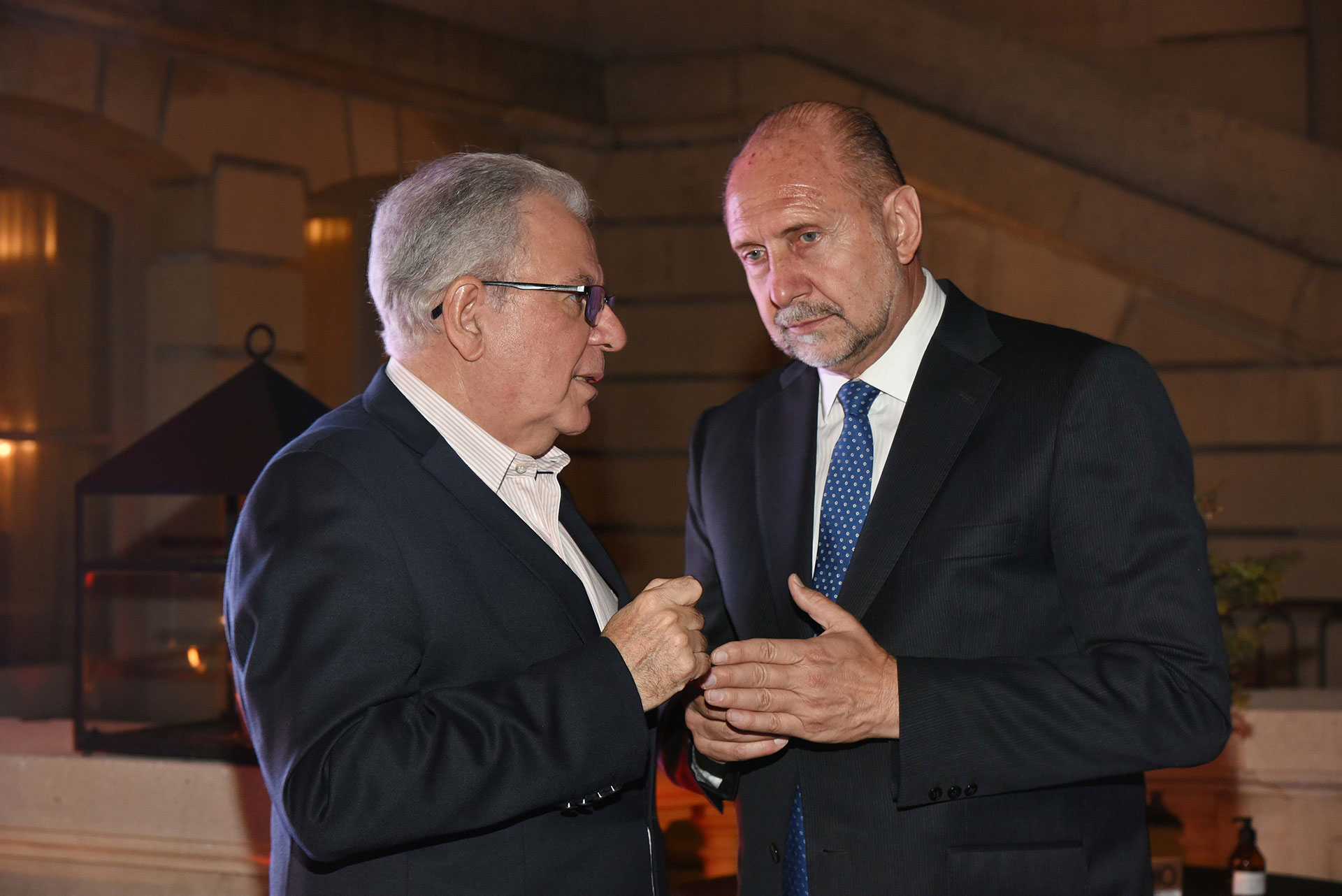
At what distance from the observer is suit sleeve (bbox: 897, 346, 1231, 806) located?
6.77 ft

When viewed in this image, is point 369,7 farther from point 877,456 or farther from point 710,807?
point 877,456

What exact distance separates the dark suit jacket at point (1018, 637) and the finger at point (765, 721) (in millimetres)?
186

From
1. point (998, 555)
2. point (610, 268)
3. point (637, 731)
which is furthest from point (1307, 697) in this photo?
point (610, 268)

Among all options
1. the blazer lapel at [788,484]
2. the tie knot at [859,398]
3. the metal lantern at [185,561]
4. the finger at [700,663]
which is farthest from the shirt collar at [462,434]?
the metal lantern at [185,561]

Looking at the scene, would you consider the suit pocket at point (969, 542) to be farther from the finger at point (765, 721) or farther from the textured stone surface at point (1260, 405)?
the textured stone surface at point (1260, 405)

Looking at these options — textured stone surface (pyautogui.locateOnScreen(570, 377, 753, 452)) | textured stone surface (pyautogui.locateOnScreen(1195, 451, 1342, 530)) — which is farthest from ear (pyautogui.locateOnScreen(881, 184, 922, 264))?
textured stone surface (pyautogui.locateOnScreen(1195, 451, 1342, 530))

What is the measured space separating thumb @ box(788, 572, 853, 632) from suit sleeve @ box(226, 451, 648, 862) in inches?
13.7

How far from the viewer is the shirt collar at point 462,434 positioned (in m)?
2.13

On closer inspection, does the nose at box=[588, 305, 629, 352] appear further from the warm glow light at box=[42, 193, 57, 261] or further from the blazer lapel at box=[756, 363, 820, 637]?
the warm glow light at box=[42, 193, 57, 261]

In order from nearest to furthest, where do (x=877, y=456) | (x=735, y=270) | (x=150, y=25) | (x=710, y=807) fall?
(x=877, y=456)
(x=710, y=807)
(x=150, y=25)
(x=735, y=270)

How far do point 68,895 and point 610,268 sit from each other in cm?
587

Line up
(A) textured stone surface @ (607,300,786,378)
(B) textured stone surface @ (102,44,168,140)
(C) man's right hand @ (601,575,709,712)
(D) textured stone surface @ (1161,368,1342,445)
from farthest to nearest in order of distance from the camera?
(A) textured stone surface @ (607,300,786,378), (D) textured stone surface @ (1161,368,1342,445), (B) textured stone surface @ (102,44,168,140), (C) man's right hand @ (601,575,709,712)

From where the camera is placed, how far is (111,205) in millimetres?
6543

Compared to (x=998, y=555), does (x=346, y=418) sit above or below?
above
